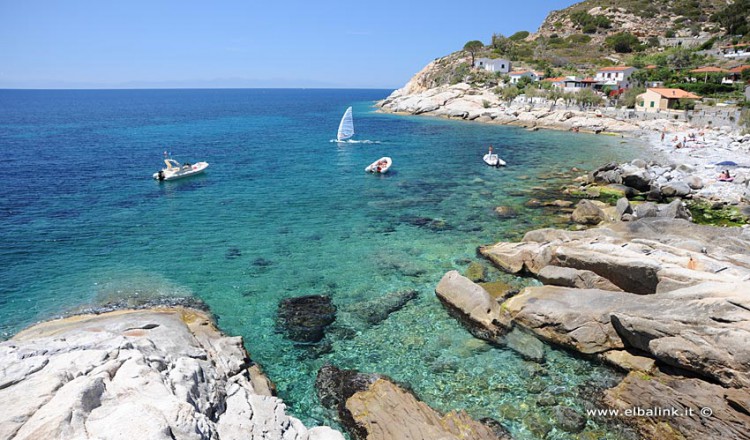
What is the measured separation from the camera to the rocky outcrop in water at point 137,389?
8109mm

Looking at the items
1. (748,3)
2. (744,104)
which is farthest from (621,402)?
(748,3)

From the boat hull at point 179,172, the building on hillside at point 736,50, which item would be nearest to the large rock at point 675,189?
the boat hull at point 179,172

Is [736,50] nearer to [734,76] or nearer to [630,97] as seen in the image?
[734,76]

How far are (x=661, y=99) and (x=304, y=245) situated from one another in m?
75.1

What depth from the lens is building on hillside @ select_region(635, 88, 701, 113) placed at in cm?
7369

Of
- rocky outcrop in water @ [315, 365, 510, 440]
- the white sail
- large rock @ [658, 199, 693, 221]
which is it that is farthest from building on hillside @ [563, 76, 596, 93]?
rocky outcrop in water @ [315, 365, 510, 440]

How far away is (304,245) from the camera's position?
2633cm

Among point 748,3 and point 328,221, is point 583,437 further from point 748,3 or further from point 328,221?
point 748,3

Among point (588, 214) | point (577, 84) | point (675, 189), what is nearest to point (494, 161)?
point (675, 189)

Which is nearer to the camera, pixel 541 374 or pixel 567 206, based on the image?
pixel 541 374

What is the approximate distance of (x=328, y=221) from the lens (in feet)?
101

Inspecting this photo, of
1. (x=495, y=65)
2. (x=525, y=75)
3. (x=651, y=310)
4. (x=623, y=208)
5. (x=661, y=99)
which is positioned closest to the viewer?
(x=651, y=310)

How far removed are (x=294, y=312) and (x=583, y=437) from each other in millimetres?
11468

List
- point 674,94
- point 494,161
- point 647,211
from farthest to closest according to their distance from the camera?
point 674,94 → point 494,161 → point 647,211
